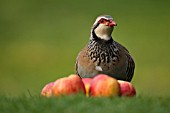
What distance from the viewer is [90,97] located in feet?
28.5

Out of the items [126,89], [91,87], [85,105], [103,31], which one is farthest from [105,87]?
[103,31]

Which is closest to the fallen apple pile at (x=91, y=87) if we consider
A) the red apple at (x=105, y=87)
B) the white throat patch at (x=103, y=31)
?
the red apple at (x=105, y=87)

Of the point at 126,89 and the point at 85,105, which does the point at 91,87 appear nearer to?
the point at 126,89

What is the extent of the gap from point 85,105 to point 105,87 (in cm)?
79

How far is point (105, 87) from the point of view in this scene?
8938 millimetres

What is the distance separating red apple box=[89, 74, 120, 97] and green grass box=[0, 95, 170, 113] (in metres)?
0.30

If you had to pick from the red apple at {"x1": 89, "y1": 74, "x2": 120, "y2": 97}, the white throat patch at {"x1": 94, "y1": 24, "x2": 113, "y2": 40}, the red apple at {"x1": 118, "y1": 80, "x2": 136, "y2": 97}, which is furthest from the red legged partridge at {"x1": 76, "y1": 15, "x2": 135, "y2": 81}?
the red apple at {"x1": 89, "y1": 74, "x2": 120, "y2": 97}

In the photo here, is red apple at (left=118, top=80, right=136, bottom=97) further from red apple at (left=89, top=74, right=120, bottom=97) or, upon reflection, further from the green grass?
the green grass

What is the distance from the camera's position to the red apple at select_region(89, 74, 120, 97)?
352 inches

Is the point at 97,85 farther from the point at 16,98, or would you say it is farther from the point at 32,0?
the point at 32,0

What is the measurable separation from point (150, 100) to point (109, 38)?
6.57ft

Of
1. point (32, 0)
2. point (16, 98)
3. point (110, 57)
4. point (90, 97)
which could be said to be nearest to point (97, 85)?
point (90, 97)

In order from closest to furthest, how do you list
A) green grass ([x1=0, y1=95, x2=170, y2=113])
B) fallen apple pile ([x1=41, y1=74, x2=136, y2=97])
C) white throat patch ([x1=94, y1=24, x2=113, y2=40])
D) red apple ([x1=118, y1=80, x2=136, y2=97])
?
green grass ([x1=0, y1=95, x2=170, y2=113]) → fallen apple pile ([x1=41, y1=74, x2=136, y2=97]) → red apple ([x1=118, y1=80, x2=136, y2=97]) → white throat patch ([x1=94, y1=24, x2=113, y2=40])

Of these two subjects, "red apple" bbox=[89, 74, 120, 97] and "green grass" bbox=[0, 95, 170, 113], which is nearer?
"green grass" bbox=[0, 95, 170, 113]
